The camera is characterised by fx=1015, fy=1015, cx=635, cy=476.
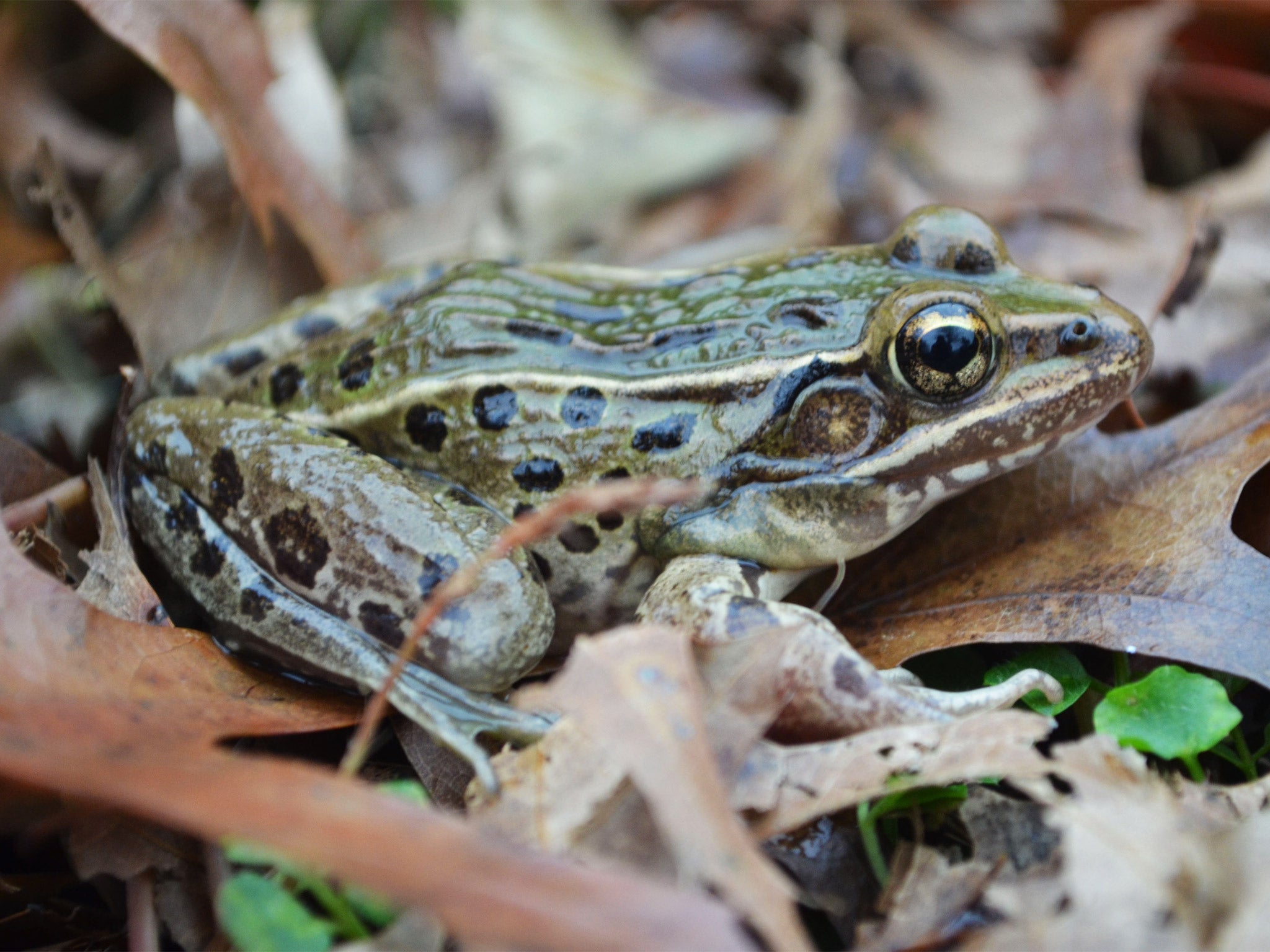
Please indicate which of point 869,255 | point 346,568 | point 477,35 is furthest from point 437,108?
point 346,568

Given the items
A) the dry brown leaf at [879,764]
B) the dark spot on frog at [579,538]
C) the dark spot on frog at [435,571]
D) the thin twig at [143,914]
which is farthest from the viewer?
the dark spot on frog at [579,538]

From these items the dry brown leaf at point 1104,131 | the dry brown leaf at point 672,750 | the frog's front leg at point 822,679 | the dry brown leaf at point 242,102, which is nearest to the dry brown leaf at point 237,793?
the dry brown leaf at point 672,750

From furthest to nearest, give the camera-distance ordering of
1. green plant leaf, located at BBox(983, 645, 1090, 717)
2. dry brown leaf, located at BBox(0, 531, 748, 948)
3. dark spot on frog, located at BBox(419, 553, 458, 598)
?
1. dark spot on frog, located at BBox(419, 553, 458, 598)
2. green plant leaf, located at BBox(983, 645, 1090, 717)
3. dry brown leaf, located at BBox(0, 531, 748, 948)

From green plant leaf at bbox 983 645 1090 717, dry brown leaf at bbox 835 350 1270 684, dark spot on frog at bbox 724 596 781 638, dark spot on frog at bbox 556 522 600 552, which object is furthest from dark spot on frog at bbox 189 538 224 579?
green plant leaf at bbox 983 645 1090 717

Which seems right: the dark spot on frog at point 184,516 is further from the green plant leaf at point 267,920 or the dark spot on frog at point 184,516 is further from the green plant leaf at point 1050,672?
the green plant leaf at point 1050,672

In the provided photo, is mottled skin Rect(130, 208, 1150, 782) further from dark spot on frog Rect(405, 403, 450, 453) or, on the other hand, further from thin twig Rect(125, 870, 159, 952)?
thin twig Rect(125, 870, 159, 952)
